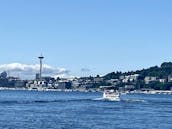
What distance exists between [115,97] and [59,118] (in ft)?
320

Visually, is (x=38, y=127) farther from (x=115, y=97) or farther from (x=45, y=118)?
(x=115, y=97)

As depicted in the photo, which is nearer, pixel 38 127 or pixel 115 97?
pixel 38 127

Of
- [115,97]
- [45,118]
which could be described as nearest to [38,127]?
[45,118]

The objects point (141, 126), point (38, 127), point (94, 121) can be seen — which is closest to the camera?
point (38, 127)

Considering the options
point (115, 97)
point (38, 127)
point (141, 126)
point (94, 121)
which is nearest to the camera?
point (38, 127)

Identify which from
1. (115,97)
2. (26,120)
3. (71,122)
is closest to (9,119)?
(26,120)

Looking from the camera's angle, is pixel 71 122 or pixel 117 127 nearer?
pixel 117 127

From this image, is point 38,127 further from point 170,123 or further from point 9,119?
point 170,123

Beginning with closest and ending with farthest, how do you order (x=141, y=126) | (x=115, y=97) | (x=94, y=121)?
(x=141, y=126) < (x=94, y=121) < (x=115, y=97)

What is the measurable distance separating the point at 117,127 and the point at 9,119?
59.3 feet

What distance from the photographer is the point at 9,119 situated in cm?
9812

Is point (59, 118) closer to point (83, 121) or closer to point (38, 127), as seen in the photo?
point (83, 121)

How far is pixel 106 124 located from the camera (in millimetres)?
92375

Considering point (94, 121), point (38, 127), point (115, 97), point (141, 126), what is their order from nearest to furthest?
1. point (38, 127)
2. point (141, 126)
3. point (94, 121)
4. point (115, 97)
